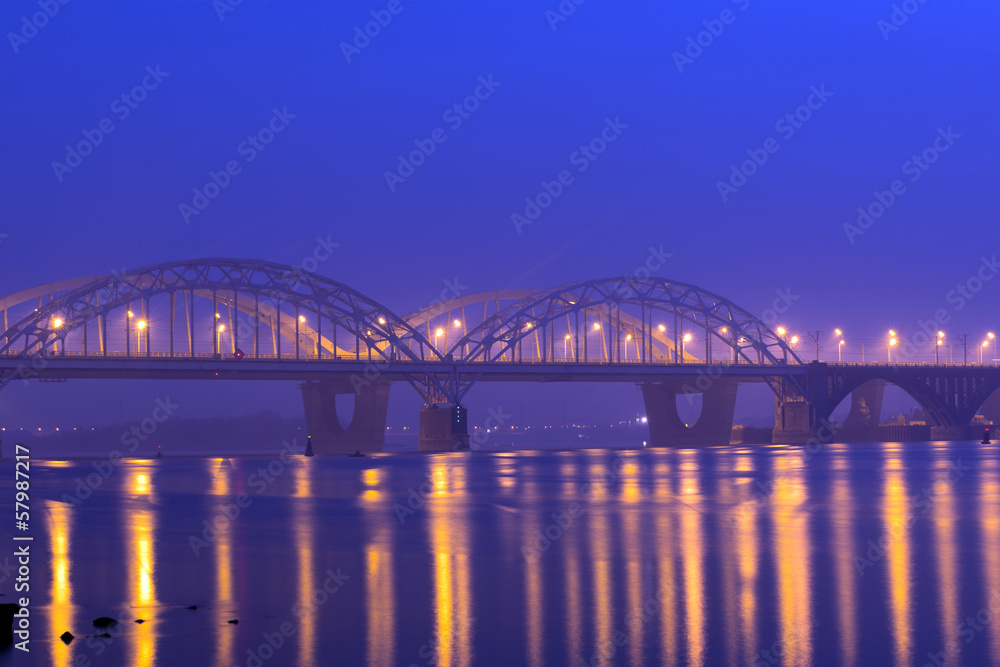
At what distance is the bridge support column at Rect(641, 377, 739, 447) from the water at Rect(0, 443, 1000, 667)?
103 m

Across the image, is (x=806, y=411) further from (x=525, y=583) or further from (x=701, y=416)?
(x=525, y=583)

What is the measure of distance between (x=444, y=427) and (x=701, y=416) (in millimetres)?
39638

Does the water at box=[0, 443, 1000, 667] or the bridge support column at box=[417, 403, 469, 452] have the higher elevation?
the water at box=[0, 443, 1000, 667]

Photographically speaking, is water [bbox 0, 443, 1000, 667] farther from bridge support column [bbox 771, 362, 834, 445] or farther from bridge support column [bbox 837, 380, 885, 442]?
bridge support column [bbox 837, 380, 885, 442]

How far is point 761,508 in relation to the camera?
82.0 ft

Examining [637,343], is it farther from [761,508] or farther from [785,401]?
[761,508]

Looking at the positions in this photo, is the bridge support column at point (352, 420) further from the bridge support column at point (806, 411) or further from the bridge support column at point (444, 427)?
the bridge support column at point (806, 411)

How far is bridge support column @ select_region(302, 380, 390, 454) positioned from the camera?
116m

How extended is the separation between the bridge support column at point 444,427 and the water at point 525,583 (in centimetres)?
7511

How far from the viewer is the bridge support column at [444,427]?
103 m

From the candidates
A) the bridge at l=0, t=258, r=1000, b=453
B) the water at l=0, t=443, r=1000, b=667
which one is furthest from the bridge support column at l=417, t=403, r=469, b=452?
the water at l=0, t=443, r=1000, b=667

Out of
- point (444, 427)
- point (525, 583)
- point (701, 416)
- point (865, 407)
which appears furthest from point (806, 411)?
point (525, 583)

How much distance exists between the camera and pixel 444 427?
4053 inches

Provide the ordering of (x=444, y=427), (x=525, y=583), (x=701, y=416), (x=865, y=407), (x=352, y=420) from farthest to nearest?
(x=865, y=407), (x=701, y=416), (x=352, y=420), (x=444, y=427), (x=525, y=583)
